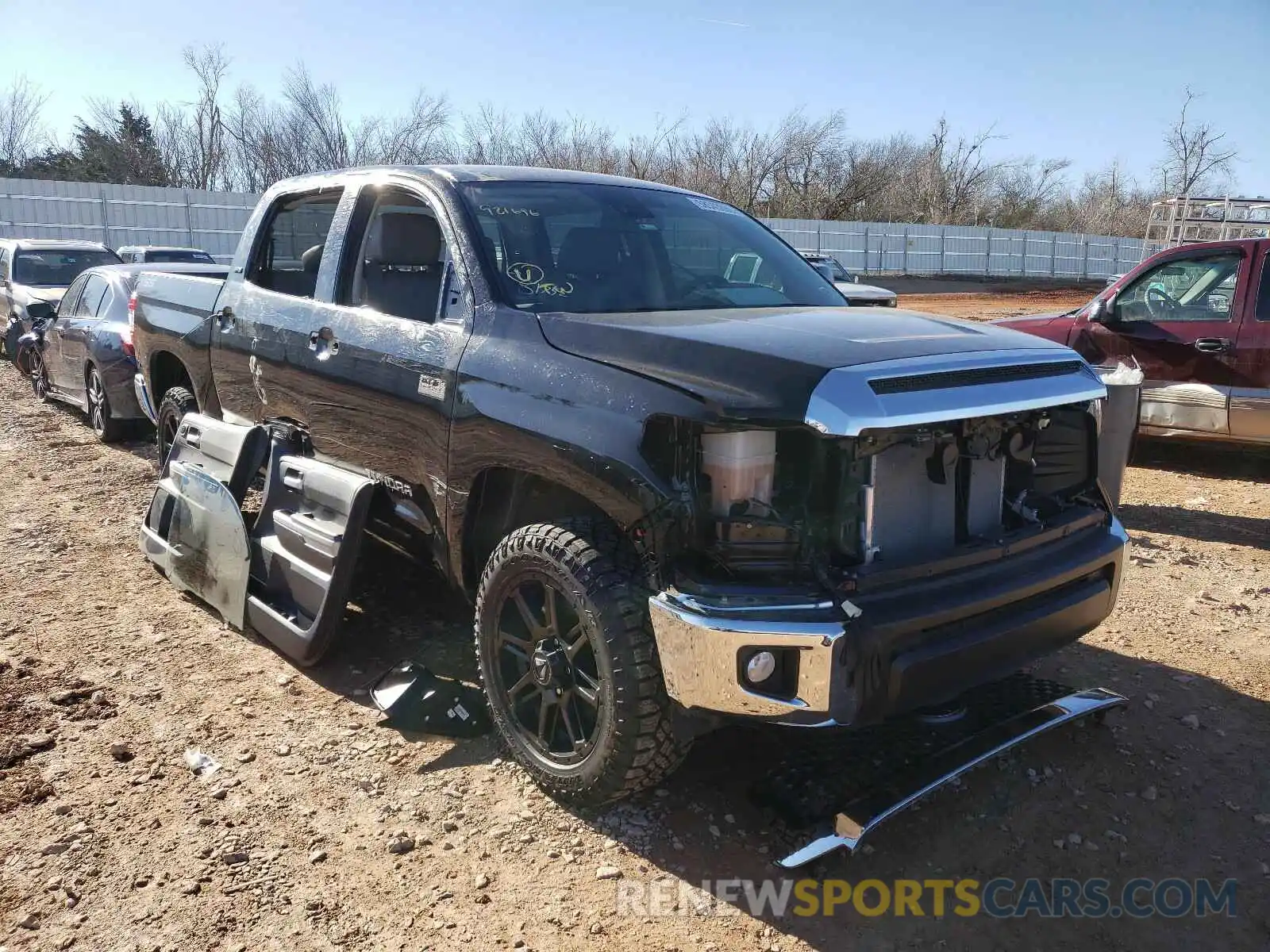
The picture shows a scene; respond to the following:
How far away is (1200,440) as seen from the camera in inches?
284

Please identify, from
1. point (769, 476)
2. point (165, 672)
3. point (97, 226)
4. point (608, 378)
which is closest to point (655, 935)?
point (769, 476)

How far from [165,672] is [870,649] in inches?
121

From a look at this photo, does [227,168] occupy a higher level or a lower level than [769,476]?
higher

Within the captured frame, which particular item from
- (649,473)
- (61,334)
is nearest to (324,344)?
(649,473)

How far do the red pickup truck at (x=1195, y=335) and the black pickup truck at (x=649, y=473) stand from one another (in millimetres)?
4168

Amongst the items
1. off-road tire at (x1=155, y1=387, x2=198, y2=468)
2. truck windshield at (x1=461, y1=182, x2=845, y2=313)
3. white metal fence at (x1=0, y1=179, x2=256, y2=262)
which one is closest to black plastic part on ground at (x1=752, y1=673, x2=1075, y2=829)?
truck windshield at (x1=461, y1=182, x2=845, y2=313)

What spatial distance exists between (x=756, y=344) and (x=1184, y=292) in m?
6.06

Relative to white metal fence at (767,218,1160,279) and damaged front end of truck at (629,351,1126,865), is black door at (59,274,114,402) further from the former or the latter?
white metal fence at (767,218,1160,279)

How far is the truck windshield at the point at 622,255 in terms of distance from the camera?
361 centimetres

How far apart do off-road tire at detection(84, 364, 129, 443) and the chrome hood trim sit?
8.11m

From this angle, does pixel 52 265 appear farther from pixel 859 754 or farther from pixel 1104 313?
pixel 859 754

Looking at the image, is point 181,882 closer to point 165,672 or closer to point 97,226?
point 165,672

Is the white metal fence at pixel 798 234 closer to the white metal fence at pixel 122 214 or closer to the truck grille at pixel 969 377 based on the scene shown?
the white metal fence at pixel 122 214

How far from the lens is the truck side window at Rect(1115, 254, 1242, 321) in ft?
23.9
